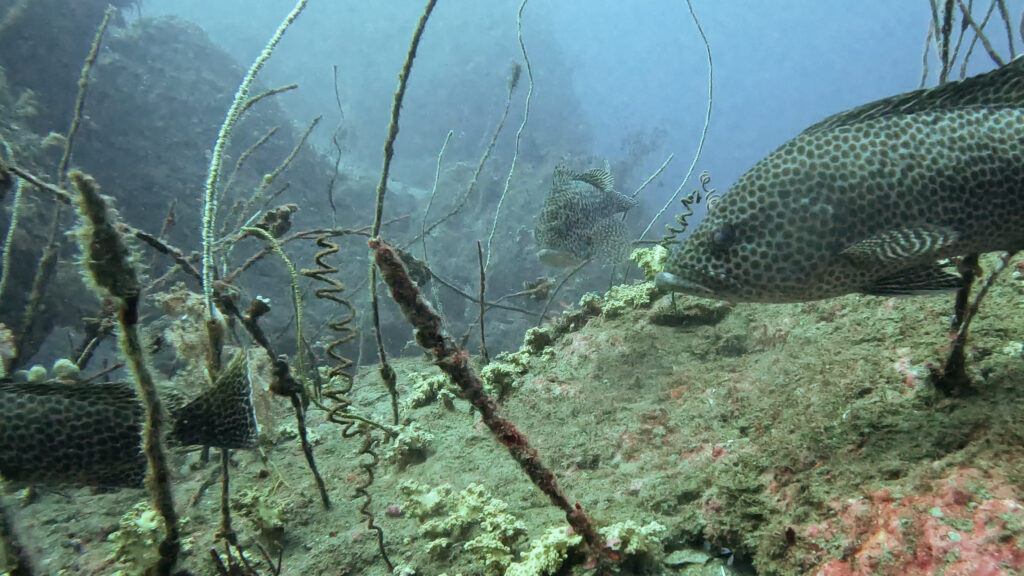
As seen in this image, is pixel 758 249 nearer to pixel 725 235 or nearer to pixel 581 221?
pixel 725 235

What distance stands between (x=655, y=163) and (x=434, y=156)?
31.8 meters

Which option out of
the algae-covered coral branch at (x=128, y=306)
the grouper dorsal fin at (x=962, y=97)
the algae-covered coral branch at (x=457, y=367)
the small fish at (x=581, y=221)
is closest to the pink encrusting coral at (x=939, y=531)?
the algae-covered coral branch at (x=457, y=367)

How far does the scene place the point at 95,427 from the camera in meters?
2.69

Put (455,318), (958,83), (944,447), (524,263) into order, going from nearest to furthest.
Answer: (944,447)
(958,83)
(455,318)
(524,263)

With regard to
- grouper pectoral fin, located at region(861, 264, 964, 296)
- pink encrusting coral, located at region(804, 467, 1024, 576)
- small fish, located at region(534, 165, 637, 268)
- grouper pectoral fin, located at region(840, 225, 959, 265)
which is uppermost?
small fish, located at region(534, 165, 637, 268)

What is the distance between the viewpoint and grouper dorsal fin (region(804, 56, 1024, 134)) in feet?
6.39

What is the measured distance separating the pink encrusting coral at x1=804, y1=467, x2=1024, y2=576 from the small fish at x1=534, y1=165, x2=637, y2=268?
3.79 meters

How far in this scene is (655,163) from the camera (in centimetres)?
5341

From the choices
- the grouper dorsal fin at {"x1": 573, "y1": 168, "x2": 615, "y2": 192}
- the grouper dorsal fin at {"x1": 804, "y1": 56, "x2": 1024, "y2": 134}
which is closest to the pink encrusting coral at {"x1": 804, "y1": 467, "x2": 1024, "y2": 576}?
the grouper dorsal fin at {"x1": 804, "y1": 56, "x2": 1024, "y2": 134}

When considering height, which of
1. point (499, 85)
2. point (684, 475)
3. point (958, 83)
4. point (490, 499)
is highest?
point (499, 85)

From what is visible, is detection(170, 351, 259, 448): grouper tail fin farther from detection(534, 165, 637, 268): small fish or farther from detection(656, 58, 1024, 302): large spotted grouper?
detection(534, 165, 637, 268): small fish

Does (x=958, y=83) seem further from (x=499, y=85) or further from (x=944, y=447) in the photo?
(x=499, y=85)

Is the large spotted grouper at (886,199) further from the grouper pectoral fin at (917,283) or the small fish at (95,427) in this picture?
the small fish at (95,427)

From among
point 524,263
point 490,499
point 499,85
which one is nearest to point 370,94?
point 499,85
